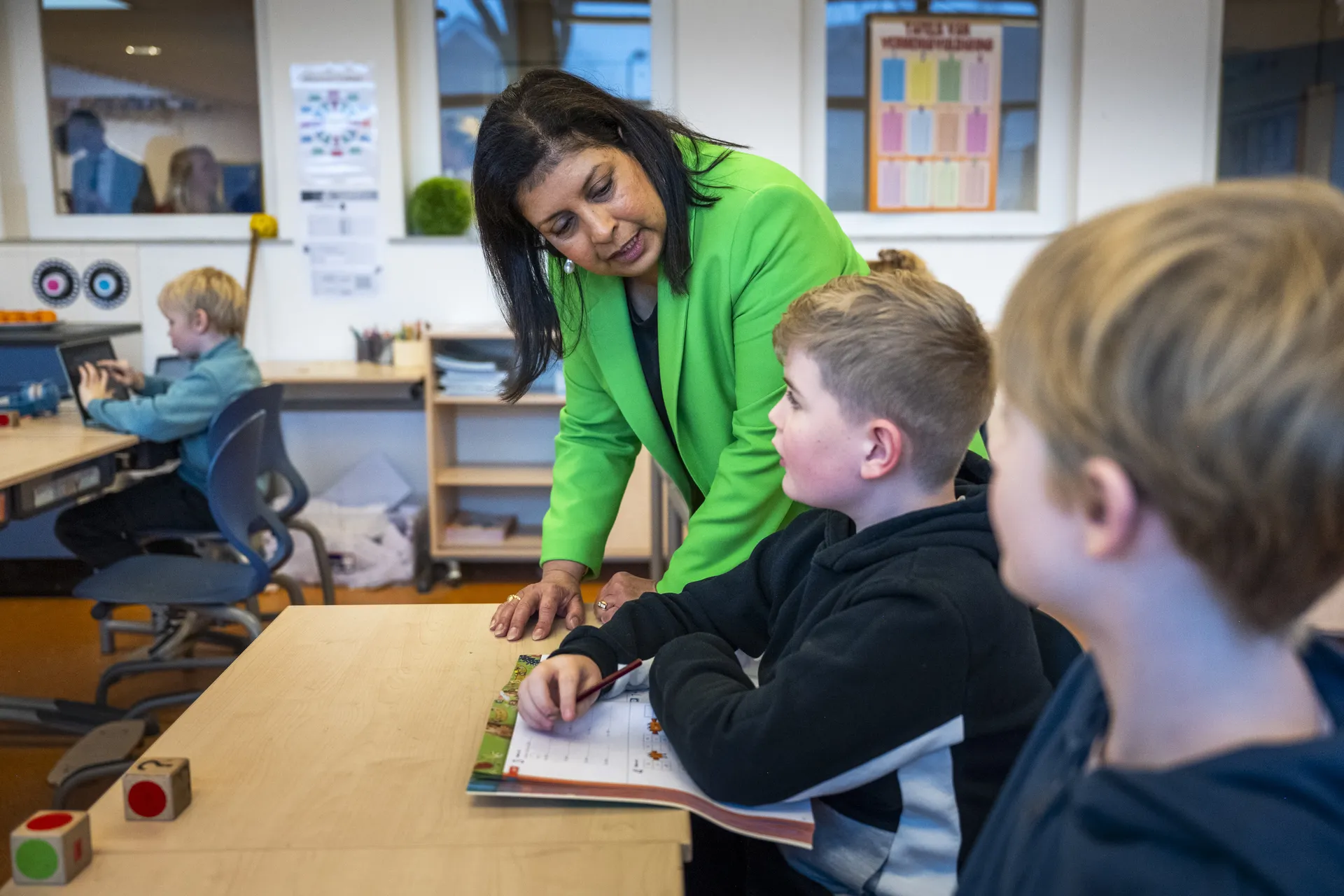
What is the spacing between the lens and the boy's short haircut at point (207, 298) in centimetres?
322

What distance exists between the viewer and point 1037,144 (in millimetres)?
4398

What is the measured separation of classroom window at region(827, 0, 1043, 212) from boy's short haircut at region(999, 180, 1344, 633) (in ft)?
13.1

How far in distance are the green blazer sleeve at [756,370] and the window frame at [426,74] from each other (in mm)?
2981

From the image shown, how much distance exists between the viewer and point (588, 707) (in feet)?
3.55

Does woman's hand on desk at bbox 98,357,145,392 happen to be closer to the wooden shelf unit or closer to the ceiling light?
the wooden shelf unit

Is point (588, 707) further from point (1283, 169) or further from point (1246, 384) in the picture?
point (1283, 169)

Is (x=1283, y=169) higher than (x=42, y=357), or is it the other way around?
(x=1283, y=169)

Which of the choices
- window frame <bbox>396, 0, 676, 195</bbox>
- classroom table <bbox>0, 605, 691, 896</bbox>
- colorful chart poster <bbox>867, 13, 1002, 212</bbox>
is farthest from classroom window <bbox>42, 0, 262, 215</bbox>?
classroom table <bbox>0, 605, 691, 896</bbox>

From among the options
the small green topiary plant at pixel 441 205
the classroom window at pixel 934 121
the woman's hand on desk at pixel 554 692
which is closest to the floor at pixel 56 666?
the woman's hand on desk at pixel 554 692

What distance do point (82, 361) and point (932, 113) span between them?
305 cm

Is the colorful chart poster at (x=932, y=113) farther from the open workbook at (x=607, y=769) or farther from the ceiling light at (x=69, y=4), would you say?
the open workbook at (x=607, y=769)

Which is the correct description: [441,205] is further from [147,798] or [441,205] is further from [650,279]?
[147,798]

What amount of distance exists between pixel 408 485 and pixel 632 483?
0.88 m

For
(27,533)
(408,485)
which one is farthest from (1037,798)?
(27,533)
